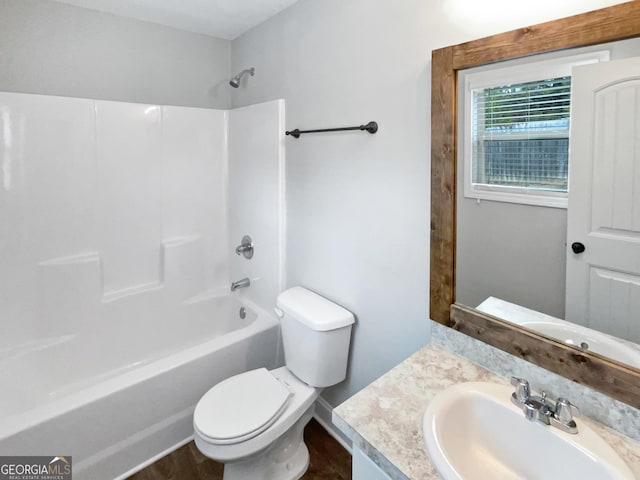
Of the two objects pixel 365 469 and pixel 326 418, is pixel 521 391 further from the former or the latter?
pixel 326 418

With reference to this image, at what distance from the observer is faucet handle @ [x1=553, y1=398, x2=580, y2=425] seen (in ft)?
3.00

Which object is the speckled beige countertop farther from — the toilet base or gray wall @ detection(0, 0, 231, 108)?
gray wall @ detection(0, 0, 231, 108)

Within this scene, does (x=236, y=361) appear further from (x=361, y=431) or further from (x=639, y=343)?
(x=639, y=343)

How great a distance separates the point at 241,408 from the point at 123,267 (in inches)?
53.1

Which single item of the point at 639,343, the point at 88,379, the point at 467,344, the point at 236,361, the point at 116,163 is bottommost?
the point at 88,379

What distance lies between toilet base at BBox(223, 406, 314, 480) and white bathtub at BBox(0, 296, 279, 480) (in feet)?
1.48

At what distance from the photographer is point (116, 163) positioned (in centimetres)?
227

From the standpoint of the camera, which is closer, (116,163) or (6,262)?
(6,262)

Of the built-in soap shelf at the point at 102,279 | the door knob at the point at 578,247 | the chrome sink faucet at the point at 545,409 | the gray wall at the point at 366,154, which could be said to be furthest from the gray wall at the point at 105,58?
the chrome sink faucet at the point at 545,409

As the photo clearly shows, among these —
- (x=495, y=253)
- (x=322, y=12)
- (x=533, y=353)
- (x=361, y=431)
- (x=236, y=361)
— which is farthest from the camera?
(x=236, y=361)

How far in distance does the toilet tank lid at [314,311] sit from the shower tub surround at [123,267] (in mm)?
381

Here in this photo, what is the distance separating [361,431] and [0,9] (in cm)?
271

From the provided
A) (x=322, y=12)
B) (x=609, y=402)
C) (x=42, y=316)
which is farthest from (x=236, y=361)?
(x=322, y=12)

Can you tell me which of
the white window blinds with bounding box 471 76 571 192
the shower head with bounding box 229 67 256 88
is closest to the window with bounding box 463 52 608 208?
the white window blinds with bounding box 471 76 571 192
